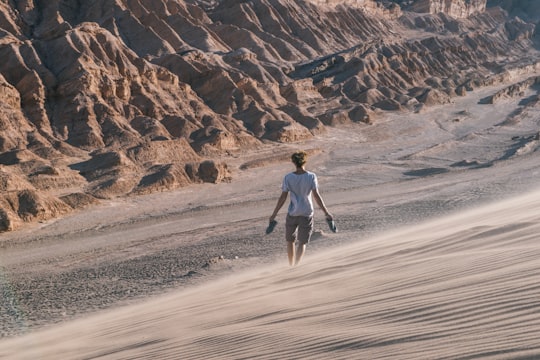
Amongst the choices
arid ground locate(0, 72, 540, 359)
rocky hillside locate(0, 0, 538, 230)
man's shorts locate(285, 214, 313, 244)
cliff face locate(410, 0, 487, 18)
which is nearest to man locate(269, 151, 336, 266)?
man's shorts locate(285, 214, 313, 244)

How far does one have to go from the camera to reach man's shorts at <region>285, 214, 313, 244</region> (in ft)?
24.0

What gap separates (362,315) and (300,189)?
9.89 ft

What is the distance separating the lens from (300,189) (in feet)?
23.2

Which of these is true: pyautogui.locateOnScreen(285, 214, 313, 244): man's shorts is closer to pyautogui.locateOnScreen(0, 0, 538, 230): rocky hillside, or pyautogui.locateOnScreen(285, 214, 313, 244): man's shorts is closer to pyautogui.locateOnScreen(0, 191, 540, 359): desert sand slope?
pyautogui.locateOnScreen(0, 191, 540, 359): desert sand slope

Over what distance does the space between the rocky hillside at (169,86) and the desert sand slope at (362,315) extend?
10815mm

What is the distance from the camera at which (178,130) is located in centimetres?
2748

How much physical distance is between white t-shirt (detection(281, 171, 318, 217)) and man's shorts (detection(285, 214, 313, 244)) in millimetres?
87

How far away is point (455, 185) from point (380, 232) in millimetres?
8413

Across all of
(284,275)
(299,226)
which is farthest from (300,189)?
(284,275)

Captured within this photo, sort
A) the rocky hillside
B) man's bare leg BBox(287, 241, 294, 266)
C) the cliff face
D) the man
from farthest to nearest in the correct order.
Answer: the cliff face → the rocky hillside → man's bare leg BBox(287, 241, 294, 266) → the man

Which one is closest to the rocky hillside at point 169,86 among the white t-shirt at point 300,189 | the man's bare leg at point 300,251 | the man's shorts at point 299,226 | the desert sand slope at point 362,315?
the man's bare leg at point 300,251

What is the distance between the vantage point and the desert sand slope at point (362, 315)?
3.32 m

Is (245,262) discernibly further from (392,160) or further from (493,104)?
(493,104)

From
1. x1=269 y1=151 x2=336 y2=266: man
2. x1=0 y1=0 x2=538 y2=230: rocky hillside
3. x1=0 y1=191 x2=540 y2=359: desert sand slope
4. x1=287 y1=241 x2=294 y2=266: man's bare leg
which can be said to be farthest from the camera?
x1=0 y1=0 x2=538 y2=230: rocky hillside
